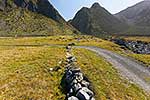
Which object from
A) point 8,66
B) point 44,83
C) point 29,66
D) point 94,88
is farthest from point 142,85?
point 8,66

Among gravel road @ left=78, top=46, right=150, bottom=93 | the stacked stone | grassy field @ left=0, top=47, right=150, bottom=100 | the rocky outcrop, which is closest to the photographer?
the stacked stone

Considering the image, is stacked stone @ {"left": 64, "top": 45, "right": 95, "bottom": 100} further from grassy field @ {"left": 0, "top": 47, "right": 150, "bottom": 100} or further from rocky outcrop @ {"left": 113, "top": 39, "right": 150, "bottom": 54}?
rocky outcrop @ {"left": 113, "top": 39, "right": 150, "bottom": 54}

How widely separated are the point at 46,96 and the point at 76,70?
15.2 feet

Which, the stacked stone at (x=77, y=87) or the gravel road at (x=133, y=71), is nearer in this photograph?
the stacked stone at (x=77, y=87)

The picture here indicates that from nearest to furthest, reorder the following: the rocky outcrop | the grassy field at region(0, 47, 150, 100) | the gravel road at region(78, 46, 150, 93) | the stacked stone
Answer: the stacked stone, the grassy field at region(0, 47, 150, 100), the gravel road at region(78, 46, 150, 93), the rocky outcrop

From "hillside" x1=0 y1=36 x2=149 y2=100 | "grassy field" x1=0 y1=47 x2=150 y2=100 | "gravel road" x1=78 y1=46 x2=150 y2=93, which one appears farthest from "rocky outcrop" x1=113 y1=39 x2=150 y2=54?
"hillside" x1=0 y1=36 x2=149 y2=100

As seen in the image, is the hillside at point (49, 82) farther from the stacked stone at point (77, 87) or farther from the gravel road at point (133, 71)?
the gravel road at point (133, 71)

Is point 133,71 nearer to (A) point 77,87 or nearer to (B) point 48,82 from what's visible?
(B) point 48,82

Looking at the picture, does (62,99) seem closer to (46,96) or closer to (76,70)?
(46,96)

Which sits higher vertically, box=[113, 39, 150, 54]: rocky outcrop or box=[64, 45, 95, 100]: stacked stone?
box=[64, 45, 95, 100]: stacked stone

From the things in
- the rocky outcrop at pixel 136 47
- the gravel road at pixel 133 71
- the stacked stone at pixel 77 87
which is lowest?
the rocky outcrop at pixel 136 47

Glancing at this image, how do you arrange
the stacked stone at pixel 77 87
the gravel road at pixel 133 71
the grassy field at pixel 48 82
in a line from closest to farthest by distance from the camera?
the stacked stone at pixel 77 87, the grassy field at pixel 48 82, the gravel road at pixel 133 71

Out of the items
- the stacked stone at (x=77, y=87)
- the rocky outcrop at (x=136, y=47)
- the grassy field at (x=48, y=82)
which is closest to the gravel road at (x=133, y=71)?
the grassy field at (x=48, y=82)

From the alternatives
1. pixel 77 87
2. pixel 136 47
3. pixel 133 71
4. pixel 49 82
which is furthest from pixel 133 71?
pixel 136 47
